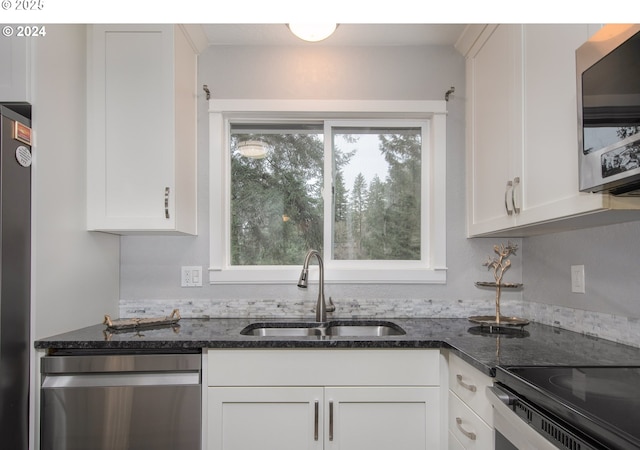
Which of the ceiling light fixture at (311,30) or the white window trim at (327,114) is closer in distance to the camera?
the ceiling light fixture at (311,30)

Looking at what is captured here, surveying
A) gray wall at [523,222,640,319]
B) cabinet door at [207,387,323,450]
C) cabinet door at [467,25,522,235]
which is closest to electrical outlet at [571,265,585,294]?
gray wall at [523,222,640,319]

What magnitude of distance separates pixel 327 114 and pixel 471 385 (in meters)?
1.54

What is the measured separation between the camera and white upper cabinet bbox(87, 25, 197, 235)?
1891 millimetres

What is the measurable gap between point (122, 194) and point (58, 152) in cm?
31

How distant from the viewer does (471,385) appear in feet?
4.53

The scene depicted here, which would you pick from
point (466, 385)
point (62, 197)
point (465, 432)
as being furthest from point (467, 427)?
point (62, 197)

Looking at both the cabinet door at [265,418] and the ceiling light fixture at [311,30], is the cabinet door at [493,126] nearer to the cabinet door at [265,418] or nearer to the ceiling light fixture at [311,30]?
the ceiling light fixture at [311,30]

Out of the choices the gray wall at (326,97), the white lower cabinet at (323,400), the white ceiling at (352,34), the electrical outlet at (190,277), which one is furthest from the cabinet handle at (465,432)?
the white ceiling at (352,34)

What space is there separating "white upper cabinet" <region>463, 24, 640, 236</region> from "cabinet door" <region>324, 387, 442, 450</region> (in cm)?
81

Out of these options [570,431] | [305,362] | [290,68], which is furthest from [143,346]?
[290,68]

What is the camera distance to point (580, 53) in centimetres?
115

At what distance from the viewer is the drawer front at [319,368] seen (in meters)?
1.60

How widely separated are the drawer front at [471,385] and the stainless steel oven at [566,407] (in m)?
0.11

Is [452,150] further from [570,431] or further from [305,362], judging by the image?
[570,431]
